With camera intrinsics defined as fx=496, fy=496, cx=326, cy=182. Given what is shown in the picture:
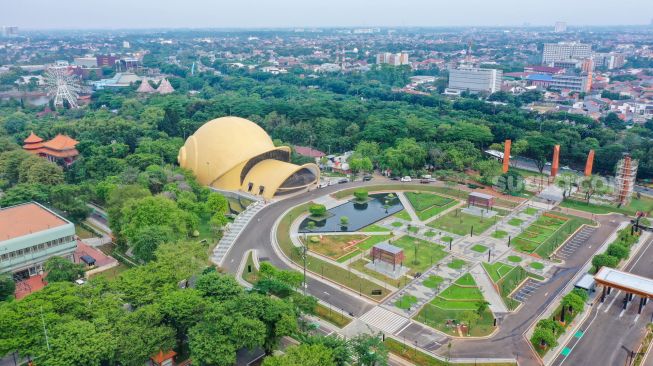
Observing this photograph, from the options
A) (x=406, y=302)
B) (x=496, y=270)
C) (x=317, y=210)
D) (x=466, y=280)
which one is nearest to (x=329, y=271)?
(x=406, y=302)

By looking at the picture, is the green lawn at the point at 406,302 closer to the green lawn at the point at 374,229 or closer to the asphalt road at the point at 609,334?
the asphalt road at the point at 609,334

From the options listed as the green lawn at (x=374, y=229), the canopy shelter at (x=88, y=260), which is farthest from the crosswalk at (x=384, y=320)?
the canopy shelter at (x=88, y=260)

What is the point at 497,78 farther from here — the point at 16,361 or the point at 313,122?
the point at 16,361

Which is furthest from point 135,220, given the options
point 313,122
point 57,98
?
point 57,98

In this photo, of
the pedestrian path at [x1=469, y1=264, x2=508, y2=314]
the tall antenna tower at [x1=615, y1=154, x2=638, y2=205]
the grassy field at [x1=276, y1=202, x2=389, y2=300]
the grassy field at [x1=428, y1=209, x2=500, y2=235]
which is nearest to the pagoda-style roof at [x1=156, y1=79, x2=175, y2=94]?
the grassy field at [x1=276, y1=202, x2=389, y2=300]

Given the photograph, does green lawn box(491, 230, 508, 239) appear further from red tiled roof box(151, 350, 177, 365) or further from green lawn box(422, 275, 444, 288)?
red tiled roof box(151, 350, 177, 365)

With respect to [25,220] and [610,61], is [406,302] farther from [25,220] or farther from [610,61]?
[610,61]
